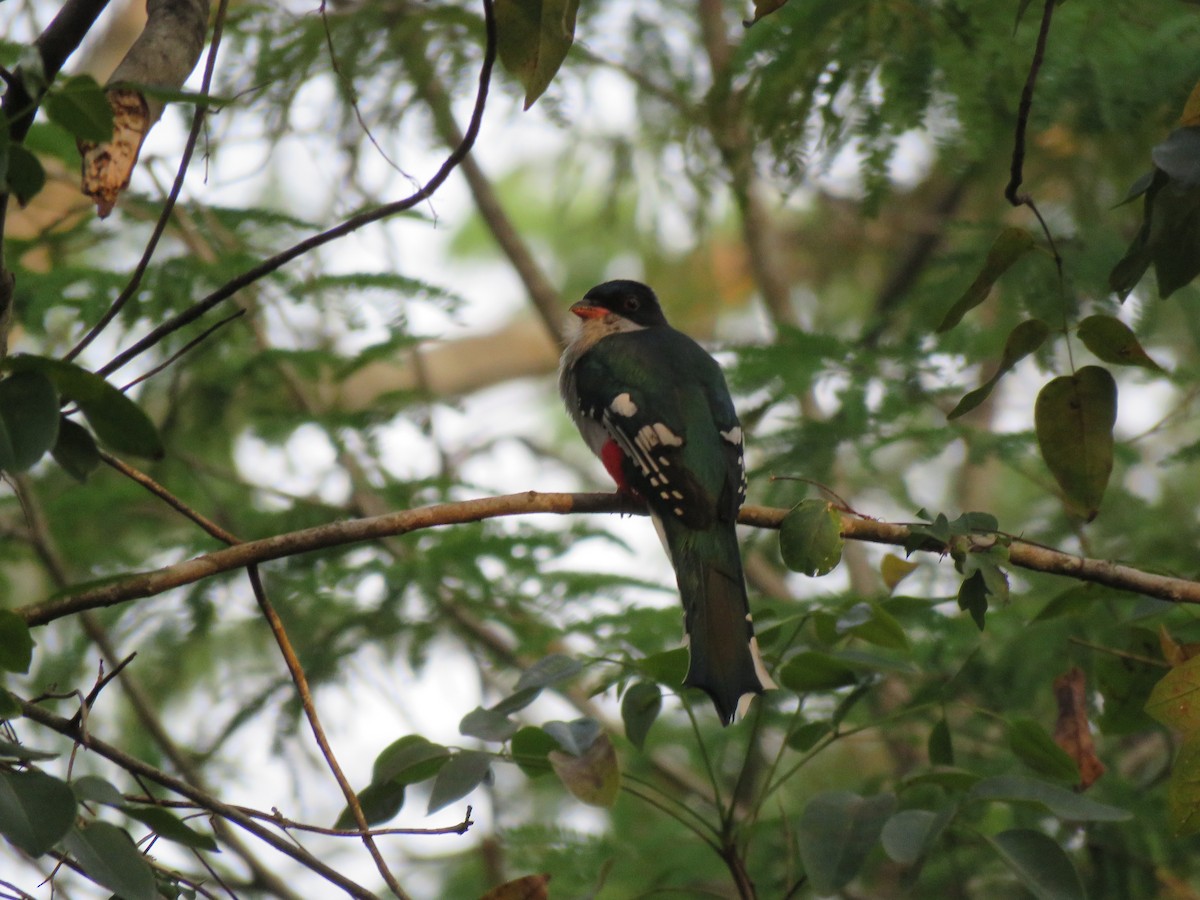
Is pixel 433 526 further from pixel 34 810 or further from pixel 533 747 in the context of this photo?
pixel 34 810

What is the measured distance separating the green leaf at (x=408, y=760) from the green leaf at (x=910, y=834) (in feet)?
2.53

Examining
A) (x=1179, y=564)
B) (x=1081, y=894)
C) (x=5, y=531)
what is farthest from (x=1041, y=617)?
(x=5, y=531)

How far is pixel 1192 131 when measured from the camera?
1975 mm

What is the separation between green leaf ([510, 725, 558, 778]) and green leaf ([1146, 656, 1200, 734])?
1.02m

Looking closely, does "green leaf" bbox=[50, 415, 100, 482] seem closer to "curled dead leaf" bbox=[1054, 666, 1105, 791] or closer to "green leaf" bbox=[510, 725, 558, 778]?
"green leaf" bbox=[510, 725, 558, 778]

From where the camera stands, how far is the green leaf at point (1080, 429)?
2395 mm

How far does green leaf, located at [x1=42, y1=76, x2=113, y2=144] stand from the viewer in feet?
5.09

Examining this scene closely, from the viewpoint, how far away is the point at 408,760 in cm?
229

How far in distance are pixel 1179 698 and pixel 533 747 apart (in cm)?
112

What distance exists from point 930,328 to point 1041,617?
8.14 ft

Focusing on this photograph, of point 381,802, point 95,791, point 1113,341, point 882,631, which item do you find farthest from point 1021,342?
point 95,791

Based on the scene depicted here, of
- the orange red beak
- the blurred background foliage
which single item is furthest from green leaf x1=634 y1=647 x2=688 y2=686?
the orange red beak

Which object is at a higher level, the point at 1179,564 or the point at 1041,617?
the point at 1179,564

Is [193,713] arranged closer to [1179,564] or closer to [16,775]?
[1179,564]
